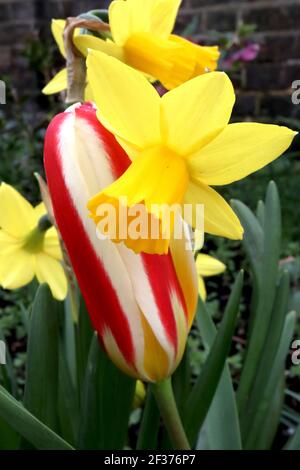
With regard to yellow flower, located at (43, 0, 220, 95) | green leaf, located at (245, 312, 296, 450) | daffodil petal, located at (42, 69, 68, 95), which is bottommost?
green leaf, located at (245, 312, 296, 450)

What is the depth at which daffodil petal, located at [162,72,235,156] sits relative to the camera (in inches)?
13.9

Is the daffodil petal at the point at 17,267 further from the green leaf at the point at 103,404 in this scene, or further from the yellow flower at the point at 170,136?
the yellow flower at the point at 170,136

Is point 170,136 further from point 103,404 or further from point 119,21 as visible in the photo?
point 103,404

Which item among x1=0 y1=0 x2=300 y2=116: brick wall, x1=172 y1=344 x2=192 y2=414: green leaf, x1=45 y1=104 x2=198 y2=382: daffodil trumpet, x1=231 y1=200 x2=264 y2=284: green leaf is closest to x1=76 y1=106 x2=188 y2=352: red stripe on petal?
x1=45 y1=104 x2=198 y2=382: daffodil trumpet

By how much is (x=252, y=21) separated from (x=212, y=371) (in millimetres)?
1941

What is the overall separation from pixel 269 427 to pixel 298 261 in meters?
0.61

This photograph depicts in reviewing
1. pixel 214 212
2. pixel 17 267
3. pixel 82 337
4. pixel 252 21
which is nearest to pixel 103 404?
pixel 82 337

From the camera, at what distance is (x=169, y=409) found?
478 millimetres

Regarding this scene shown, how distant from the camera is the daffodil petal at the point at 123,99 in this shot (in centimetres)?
35

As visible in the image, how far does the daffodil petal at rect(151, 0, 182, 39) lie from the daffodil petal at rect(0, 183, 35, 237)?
0.24 metres

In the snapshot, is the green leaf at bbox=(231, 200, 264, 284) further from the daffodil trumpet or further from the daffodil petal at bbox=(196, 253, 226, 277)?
the daffodil trumpet
